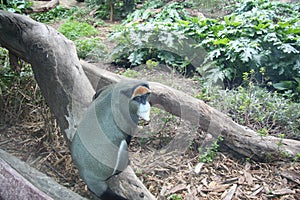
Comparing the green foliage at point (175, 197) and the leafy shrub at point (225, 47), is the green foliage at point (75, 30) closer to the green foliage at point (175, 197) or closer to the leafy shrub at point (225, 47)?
the leafy shrub at point (225, 47)

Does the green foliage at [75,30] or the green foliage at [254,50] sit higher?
the green foliage at [254,50]

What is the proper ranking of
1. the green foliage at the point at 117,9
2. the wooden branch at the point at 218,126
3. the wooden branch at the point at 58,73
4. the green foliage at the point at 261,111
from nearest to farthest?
the wooden branch at the point at 58,73, the wooden branch at the point at 218,126, the green foliage at the point at 261,111, the green foliage at the point at 117,9

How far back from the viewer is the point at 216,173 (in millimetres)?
2303

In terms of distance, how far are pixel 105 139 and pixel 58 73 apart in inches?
29.4

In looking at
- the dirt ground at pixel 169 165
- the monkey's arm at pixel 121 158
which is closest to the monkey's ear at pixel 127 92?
the monkey's arm at pixel 121 158

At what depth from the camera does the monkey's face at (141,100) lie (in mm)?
1449

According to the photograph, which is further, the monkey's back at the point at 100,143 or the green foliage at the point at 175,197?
the green foliage at the point at 175,197

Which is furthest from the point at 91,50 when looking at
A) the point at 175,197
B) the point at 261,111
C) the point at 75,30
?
the point at 175,197

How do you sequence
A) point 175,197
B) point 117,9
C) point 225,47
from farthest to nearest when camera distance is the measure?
point 117,9, point 225,47, point 175,197

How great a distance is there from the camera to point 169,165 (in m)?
2.35

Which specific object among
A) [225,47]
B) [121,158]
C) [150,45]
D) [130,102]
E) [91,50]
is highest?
[130,102]

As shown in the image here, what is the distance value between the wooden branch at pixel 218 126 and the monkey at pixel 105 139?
2.58 feet

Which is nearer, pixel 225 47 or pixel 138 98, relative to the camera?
pixel 138 98

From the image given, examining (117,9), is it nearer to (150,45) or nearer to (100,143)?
(150,45)
